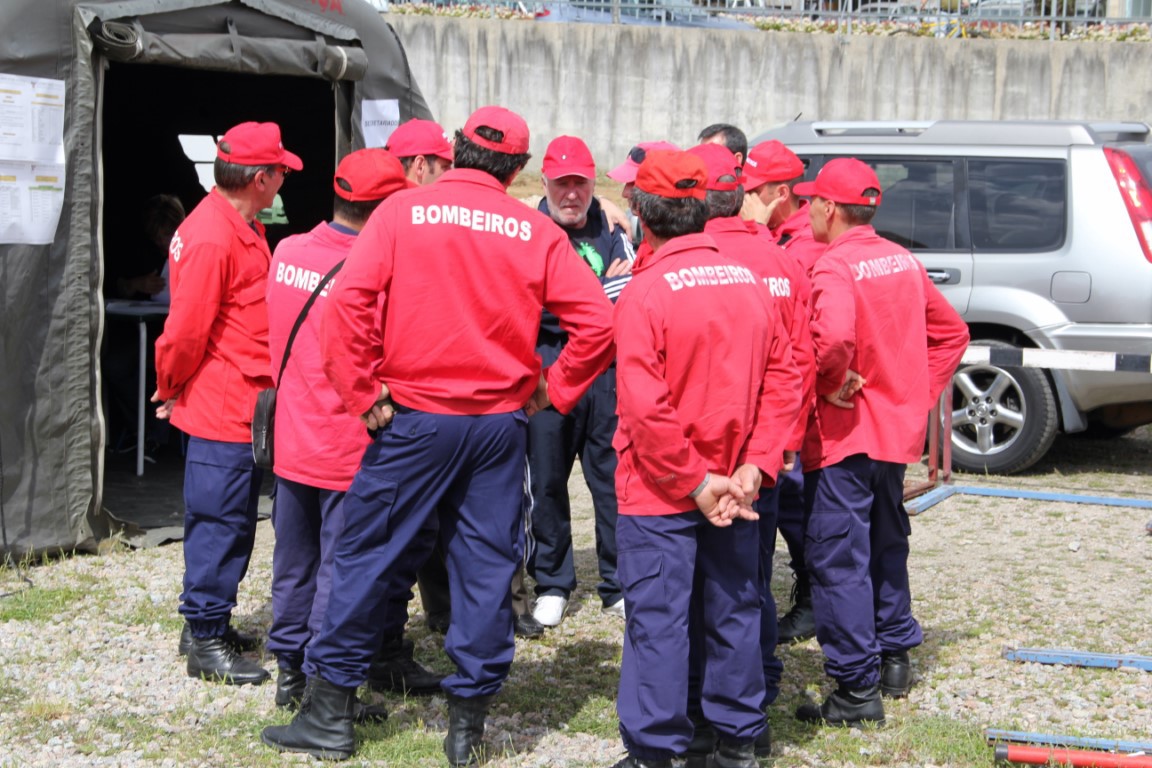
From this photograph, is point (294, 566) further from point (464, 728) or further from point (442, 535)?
point (464, 728)

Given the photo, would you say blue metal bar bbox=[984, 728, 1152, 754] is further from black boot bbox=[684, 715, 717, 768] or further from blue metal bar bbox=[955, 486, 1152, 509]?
blue metal bar bbox=[955, 486, 1152, 509]

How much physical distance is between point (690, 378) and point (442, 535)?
987mm

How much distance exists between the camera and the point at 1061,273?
819 centimetres

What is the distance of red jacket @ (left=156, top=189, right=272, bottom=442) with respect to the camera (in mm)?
4980

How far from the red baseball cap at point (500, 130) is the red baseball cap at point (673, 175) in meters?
0.44

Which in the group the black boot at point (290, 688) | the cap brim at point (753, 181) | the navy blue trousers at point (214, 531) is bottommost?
the black boot at point (290, 688)

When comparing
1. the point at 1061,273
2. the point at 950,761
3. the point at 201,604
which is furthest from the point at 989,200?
the point at 201,604

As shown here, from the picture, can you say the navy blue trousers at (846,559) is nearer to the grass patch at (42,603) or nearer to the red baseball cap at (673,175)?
the red baseball cap at (673,175)

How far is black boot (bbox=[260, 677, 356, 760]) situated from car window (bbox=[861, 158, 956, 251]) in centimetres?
540

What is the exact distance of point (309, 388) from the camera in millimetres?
4520

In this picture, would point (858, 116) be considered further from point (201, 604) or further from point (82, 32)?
point (201, 604)

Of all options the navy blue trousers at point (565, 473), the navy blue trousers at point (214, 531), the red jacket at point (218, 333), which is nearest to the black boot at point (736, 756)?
the navy blue trousers at point (565, 473)

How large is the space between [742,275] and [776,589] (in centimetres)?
272

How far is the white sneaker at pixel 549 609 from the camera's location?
18.7ft
